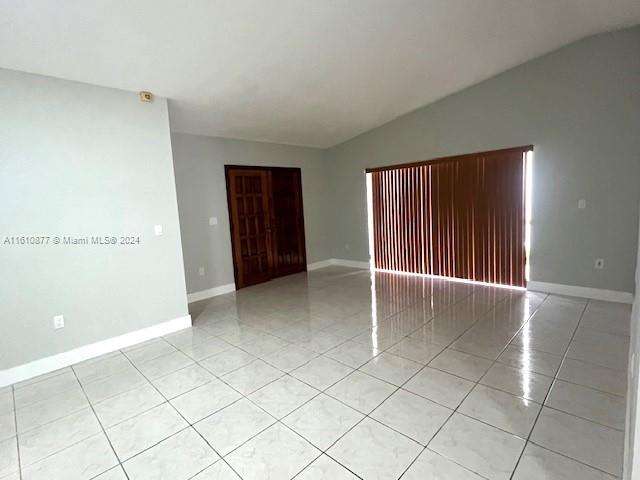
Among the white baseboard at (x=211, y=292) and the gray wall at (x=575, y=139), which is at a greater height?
the gray wall at (x=575, y=139)

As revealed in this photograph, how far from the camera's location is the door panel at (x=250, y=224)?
523 centimetres

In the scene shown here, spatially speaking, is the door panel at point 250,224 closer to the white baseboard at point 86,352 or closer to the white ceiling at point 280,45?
the white ceiling at point 280,45

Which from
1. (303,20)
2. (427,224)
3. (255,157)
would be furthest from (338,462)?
(255,157)

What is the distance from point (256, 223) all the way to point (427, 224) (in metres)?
2.98

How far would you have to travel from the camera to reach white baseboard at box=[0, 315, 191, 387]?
269 cm

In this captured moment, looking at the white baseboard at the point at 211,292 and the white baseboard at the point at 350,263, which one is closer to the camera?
the white baseboard at the point at 211,292

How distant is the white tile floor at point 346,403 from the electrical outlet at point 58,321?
0.41 meters

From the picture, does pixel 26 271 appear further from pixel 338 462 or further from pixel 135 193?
pixel 338 462

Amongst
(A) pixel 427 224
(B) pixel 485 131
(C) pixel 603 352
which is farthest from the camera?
(A) pixel 427 224

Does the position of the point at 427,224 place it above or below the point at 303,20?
below

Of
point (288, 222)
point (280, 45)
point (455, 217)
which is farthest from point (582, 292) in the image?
point (288, 222)

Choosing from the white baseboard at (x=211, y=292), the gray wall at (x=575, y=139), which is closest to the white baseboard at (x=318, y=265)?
the white baseboard at (x=211, y=292)

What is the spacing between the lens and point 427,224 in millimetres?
5332

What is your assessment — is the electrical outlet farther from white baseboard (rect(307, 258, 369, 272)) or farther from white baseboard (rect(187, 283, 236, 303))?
white baseboard (rect(307, 258, 369, 272))
